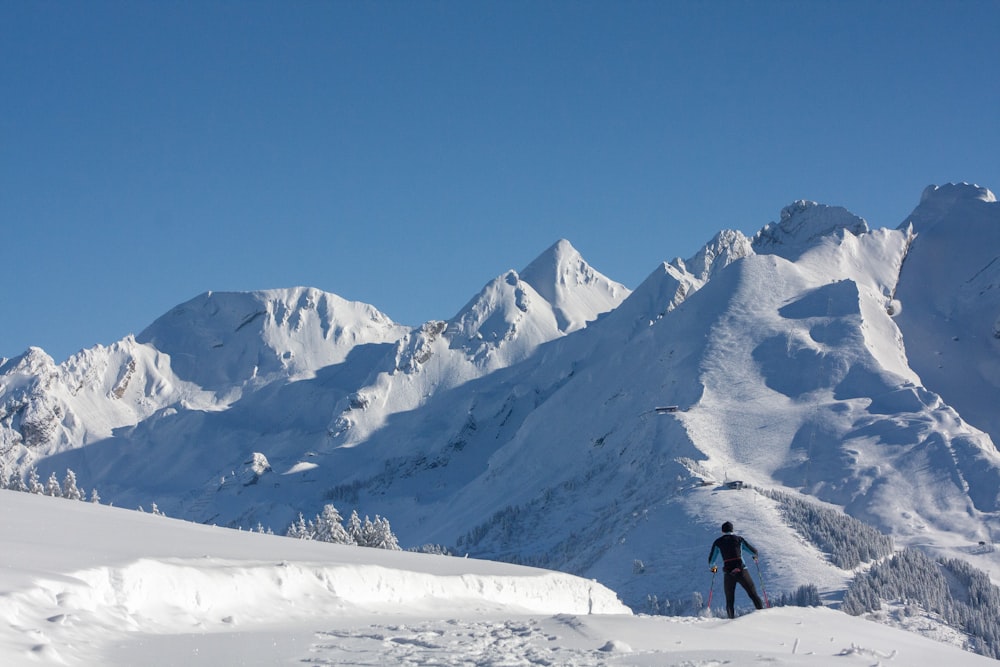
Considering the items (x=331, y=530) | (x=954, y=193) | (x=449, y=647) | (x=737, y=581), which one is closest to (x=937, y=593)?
(x=331, y=530)

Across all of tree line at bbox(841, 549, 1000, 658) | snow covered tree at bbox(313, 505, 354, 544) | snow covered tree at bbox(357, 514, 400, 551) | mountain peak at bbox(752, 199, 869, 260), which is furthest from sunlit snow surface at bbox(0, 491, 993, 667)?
mountain peak at bbox(752, 199, 869, 260)

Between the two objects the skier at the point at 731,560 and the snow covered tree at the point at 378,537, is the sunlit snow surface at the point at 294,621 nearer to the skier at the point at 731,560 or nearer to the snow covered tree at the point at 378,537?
the skier at the point at 731,560

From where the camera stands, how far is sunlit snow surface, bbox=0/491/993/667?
47.5 feet

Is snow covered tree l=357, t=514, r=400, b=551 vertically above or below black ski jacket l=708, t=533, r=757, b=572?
above

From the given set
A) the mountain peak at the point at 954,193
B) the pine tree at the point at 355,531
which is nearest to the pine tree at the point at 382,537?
the pine tree at the point at 355,531

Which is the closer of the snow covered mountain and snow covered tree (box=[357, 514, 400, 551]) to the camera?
snow covered tree (box=[357, 514, 400, 551])

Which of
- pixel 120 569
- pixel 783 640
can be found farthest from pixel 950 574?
pixel 120 569

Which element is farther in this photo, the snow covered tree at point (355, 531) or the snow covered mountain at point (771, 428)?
the snow covered mountain at point (771, 428)

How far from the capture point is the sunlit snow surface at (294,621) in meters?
14.5

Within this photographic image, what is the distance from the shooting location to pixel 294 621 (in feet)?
62.0

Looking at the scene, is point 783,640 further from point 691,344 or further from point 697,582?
point 691,344

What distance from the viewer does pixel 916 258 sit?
560 feet

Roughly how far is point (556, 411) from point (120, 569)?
13472cm

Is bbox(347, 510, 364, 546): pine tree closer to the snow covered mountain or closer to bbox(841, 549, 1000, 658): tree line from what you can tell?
the snow covered mountain
